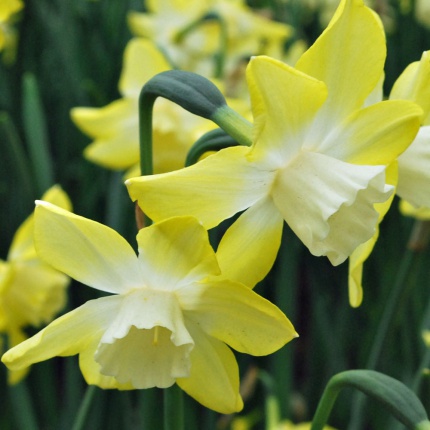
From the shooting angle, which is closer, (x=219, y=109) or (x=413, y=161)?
(x=219, y=109)

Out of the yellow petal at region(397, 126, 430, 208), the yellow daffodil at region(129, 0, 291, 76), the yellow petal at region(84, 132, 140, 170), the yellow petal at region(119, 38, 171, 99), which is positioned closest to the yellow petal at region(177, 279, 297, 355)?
the yellow petal at region(397, 126, 430, 208)

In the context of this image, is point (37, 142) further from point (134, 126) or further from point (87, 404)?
point (87, 404)

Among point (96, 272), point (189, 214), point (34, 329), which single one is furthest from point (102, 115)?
point (189, 214)

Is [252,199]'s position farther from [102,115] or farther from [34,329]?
[34,329]

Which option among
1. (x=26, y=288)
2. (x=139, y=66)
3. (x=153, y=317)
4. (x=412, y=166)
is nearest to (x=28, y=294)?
(x=26, y=288)

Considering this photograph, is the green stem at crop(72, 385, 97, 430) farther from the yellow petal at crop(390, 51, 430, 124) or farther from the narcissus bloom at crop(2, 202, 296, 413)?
the yellow petal at crop(390, 51, 430, 124)

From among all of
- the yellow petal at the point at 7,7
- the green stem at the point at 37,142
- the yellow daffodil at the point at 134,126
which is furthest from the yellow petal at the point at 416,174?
the green stem at the point at 37,142

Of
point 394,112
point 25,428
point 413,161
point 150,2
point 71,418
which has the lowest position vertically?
point 71,418

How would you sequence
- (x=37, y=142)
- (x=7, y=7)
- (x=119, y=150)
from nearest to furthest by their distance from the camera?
(x=7, y=7)
(x=119, y=150)
(x=37, y=142)
